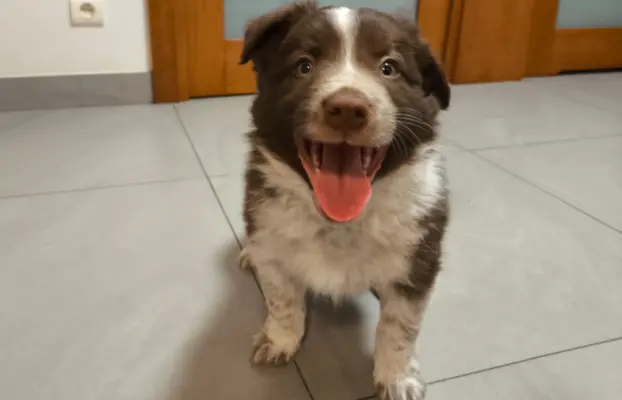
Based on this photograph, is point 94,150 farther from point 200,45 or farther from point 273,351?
point 273,351

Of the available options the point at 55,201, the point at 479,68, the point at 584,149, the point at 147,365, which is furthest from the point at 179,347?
the point at 479,68

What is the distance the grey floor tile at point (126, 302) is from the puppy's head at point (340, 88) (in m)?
0.44

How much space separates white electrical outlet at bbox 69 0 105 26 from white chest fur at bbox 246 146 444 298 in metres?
1.77

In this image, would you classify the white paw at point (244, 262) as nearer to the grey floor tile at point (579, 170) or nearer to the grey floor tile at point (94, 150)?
the grey floor tile at point (94, 150)

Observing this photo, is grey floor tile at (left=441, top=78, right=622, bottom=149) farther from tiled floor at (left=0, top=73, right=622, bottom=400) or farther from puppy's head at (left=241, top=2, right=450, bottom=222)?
puppy's head at (left=241, top=2, right=450, bottom=222)

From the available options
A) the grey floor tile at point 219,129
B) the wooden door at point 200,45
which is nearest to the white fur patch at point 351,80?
the grey floor tile at point 219,129

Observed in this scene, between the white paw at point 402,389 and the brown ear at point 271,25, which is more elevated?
the brown ear at point 271,25

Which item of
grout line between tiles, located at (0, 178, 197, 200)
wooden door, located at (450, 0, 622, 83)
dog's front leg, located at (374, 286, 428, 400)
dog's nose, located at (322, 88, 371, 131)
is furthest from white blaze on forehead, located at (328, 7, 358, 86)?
wooden door, located at (450, 0, 622, 83)

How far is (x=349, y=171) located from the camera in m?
1.04

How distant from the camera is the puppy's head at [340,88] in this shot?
0.98 m

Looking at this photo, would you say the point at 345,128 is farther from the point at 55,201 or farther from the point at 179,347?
the point at 55,201

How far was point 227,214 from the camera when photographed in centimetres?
182

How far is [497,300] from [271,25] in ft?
2.76

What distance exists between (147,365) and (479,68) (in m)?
2.61
